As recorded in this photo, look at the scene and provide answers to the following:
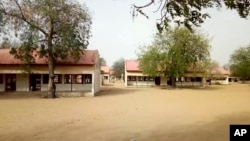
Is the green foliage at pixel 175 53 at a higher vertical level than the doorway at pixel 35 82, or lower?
higher

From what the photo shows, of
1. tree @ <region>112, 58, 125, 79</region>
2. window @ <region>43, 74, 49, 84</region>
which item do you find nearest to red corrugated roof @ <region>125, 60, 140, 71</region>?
window @ <region>43, 74, 49, 84</region>

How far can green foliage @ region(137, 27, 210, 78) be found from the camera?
2223 inches

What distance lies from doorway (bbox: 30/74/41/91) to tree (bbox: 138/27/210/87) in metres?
21.2

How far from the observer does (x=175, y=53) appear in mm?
56375

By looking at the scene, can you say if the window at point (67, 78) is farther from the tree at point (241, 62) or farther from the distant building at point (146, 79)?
the tree at point (241, 62)

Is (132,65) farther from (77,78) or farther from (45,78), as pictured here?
(45,78)

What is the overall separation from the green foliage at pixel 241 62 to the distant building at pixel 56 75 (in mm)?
55906

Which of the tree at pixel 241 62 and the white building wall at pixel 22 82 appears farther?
the tree at pixel 241 62

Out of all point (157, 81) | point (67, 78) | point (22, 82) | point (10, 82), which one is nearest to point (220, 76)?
point (157, 81)

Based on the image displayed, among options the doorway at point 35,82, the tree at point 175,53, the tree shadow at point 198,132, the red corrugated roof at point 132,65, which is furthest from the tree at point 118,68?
the tree shadow at point 198,132

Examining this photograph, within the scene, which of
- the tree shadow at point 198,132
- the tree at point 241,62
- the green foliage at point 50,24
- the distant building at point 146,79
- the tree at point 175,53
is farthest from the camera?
the tree at point 241,62

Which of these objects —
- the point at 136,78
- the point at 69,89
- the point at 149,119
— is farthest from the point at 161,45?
the point at 149,119

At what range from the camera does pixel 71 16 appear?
34.0m

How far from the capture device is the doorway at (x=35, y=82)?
136 ft
